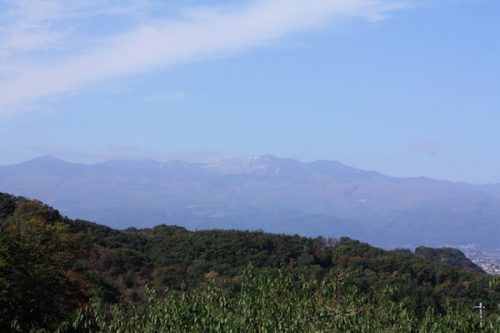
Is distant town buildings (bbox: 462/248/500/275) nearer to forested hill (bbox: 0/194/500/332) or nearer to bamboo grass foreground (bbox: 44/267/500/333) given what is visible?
forested hill (bbox: 0/194/500/332)

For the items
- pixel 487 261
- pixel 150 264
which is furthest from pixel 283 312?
pixel 487 261

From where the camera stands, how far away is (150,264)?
33.7 meters

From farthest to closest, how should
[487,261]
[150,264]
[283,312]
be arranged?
[487,261], [150,264], [283,312]

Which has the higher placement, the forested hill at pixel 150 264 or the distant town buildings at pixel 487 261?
the forested hill at pixel 150 264

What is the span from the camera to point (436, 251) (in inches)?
2429

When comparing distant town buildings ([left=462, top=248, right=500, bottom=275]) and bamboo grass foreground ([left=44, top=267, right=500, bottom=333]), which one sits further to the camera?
distant town buildings ([left=462, top=248, right=500, bottom=275])

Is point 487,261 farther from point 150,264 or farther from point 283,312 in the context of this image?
point 283,312

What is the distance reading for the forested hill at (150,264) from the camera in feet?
50.8

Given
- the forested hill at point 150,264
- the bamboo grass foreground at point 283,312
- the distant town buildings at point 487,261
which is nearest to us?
the bamboo grass foreground at point 283,312

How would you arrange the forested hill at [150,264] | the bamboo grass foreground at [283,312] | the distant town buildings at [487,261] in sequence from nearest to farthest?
1. the bamboo grass foreground at [283,312]
2. the forested hill at [150,264]
3. the distant town buildings at [487,261]

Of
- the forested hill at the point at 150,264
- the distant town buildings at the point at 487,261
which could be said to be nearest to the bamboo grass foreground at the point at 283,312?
the forested hill at the point at 150,264

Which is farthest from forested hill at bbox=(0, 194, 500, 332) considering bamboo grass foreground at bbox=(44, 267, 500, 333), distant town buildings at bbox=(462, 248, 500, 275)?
distant town buildings at bbox=(462, 248, 500, 275)

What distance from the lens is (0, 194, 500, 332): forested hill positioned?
15.5m

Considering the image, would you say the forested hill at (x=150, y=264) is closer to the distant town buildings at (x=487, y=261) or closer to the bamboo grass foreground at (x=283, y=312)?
the bamboo grass foreground at (x=283, y=312)
